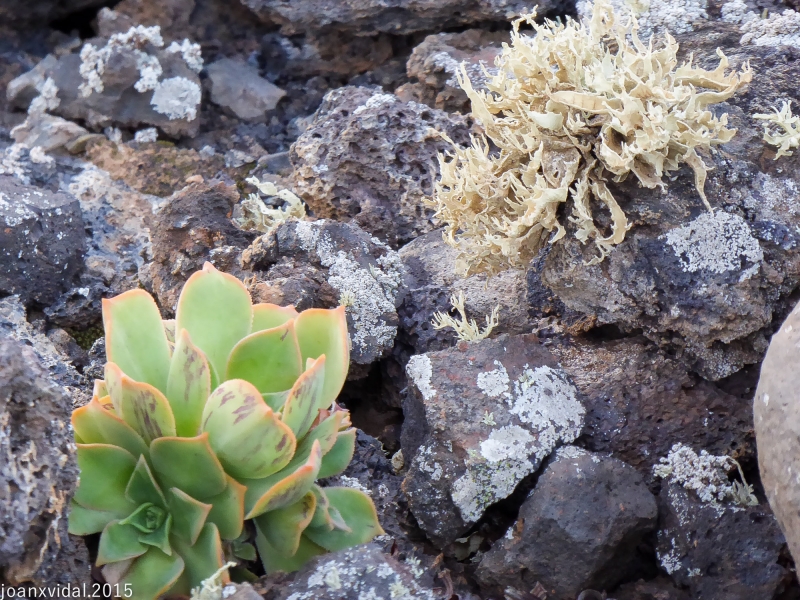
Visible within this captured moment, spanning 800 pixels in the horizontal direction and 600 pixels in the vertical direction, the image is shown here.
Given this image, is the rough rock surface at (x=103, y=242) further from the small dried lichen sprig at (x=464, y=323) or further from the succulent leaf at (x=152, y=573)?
the succulent leaf at (x=152, y=573)

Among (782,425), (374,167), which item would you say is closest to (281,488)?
(782,425)

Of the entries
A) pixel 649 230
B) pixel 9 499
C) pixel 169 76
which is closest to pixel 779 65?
pixel 649 230

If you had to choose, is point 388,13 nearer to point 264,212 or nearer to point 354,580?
point 264,212

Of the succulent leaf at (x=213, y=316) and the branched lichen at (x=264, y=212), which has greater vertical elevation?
the succulent leaf at (x=213, y=316)

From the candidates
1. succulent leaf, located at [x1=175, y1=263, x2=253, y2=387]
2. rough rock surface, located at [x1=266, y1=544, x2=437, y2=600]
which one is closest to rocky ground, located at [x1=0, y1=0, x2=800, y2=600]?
rough rock surface, located at [x1=266, y1=544, x2=437, y2=600]

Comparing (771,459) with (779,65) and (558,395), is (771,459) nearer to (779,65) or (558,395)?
(558,395)

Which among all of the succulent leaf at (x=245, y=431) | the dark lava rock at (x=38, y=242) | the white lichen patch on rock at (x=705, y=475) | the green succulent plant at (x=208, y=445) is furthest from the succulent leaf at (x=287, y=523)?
the dark lava rock at (x=38, y=242)
